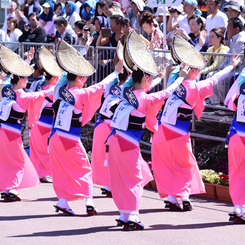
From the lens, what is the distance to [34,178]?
8.48 meters

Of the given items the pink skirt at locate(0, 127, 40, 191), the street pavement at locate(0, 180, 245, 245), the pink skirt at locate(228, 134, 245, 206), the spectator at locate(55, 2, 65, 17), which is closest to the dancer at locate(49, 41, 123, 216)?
the street pavement at locate(0, 180, 245, 245)

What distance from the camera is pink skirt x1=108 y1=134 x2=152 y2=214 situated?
649cm

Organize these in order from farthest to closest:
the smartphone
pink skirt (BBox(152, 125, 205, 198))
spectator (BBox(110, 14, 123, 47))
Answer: the smartphone
spectator (BBox(110, 14, 123, 47))
pink skirt (BBox(152, 125, 205, 198))

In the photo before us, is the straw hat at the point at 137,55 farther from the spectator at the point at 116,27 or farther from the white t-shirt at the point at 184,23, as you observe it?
the white t-shirt at the point at 184,23

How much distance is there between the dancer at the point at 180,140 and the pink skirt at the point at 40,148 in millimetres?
2601

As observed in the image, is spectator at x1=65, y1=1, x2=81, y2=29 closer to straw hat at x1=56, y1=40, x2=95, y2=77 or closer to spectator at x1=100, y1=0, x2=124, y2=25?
spectator at x1=100, y1=0, x2=124, y2=25

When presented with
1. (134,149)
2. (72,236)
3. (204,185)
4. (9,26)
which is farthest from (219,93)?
(9,26)

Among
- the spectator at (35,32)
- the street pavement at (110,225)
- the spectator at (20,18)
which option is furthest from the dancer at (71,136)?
the spectator at (20,18)

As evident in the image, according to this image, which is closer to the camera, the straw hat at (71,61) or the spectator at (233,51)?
the straw hat at (71,61)

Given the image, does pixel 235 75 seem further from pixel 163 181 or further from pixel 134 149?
pixel 134 149

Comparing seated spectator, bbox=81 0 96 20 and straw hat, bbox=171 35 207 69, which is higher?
straw hat, bbox=171 35 207 69

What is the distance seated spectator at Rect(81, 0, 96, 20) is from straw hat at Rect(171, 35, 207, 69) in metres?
7.12

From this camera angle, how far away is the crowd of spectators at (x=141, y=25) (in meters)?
9.37

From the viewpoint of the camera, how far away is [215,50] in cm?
952
